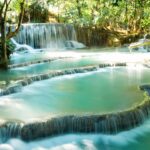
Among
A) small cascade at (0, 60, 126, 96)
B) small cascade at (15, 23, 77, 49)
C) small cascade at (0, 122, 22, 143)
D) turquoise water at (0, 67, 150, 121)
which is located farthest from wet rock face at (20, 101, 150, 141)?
small cascade at (15, 23, 77, 49)

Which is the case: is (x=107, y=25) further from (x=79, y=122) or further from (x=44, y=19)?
(x=79, y=122)

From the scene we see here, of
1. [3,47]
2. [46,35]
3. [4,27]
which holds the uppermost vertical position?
[4,27]

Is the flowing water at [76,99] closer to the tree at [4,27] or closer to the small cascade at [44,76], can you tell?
the small cascade at [44,76]

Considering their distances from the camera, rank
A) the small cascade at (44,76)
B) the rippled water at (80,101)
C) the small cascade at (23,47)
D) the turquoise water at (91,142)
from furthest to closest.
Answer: the small cascade at (23,47), the small cascade at (44,76), the rippled water at (80,101), the turquoise water at (91,142)

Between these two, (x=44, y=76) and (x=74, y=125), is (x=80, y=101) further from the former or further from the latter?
(x=44, y=76)

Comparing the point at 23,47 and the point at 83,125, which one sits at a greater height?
the point at 83,125

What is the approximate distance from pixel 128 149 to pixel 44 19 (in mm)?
23758

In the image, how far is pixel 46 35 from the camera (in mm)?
25078

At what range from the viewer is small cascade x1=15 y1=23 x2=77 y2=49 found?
2366 cm

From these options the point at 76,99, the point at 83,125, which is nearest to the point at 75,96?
the point at 76,99

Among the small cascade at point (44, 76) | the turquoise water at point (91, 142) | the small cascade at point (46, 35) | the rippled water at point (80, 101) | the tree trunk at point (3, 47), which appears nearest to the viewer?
the turquoise water at point (91, 142)

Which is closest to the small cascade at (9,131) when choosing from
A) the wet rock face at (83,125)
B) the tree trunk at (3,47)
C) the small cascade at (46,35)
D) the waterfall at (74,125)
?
the waterfall at (74,125)

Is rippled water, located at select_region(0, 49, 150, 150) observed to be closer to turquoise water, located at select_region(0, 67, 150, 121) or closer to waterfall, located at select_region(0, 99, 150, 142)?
turquoise water, located at select_region(0, 67, 150, 121)

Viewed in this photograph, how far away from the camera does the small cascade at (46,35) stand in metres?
23.7
